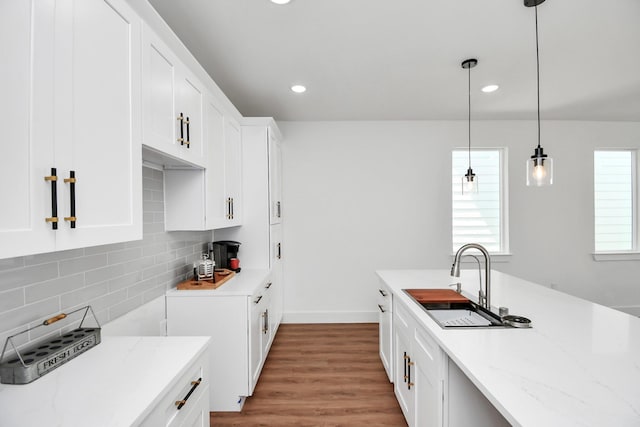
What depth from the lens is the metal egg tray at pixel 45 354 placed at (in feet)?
3.35

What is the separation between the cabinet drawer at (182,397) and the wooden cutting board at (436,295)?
1.33m

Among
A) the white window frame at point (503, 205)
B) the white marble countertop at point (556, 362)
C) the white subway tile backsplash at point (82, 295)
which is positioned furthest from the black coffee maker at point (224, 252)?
the white window frame at point (503, 205)

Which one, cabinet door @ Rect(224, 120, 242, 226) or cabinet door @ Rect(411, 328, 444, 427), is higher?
cabinet door @ Rect(224, 120, 242, 226)

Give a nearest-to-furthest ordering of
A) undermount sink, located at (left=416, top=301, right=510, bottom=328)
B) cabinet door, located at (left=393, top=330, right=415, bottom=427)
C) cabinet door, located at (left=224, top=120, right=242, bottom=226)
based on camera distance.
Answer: undermount sink, located at (left=416, top=301, right=510, bottom=328)
cabinet door, located at (left=393, top=330, right=415, bottom=427)
cabinet door, located at (left=224, top=120, right=242, bottom=226)

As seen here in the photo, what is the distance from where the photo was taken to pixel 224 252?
9.45 ft

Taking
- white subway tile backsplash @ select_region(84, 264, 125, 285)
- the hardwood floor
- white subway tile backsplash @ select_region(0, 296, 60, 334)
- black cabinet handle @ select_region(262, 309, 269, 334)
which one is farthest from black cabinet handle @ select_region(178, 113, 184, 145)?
the hardwood floor

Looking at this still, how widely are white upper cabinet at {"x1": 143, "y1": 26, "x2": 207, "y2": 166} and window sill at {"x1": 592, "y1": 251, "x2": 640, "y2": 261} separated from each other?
513 centimetres

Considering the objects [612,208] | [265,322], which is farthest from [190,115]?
[612,208]

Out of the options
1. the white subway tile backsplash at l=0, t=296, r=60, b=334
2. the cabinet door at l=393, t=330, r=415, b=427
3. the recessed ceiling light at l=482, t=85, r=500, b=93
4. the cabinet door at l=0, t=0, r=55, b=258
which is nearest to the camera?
the cabinet door at l=0, t=0, r=55, b=258

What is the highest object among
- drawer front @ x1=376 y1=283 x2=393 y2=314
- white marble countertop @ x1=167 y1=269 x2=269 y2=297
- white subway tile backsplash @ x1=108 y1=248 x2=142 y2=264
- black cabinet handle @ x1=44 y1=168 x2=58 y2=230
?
black cabinet handle @ x1=44 y1=168 x2=58 y2=230

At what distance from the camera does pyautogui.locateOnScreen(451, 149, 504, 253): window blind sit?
412 centimetres

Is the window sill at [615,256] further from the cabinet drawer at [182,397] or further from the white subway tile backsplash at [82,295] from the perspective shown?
the white subway tile backsplash at [82,295]

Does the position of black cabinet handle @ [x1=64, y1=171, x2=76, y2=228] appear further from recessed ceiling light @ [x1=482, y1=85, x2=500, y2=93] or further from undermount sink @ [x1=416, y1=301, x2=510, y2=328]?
recessed ceiling light @ [x1=482, y1=85, x2=500, y2=93]

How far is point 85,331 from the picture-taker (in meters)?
1.34
